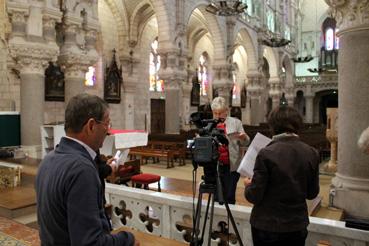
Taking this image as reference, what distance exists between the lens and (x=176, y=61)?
1488cm

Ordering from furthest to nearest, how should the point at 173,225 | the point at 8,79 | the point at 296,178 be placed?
the point at 8,79, the point at 173,225, the point at 296,178

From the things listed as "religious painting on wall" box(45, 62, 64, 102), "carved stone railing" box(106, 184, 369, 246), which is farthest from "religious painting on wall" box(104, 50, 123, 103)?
"carved stone railing" box(106, 184, 369, 246)

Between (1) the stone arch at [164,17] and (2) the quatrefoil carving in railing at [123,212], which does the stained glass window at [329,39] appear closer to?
(1) the stone arch at [164,17]

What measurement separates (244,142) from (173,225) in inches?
51.3

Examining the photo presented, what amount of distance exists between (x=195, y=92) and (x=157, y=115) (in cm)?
423

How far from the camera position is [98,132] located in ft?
5.75

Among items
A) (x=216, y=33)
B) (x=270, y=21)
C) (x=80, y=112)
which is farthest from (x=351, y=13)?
(x=270, y=21)

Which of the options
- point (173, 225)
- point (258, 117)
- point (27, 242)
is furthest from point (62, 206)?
point (258, 117)

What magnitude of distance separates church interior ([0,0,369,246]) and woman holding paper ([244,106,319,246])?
22.7 inches

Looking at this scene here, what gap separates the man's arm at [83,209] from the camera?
151cm

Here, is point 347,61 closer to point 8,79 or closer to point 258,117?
point 8,79

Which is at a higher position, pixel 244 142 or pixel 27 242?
pixel 244 142

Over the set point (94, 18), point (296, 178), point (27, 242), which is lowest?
point (27, 242)

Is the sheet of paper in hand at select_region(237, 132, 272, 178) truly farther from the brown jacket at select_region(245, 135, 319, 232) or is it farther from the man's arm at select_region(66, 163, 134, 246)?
the man's arm at select_region(66, 163, 134, 246)
